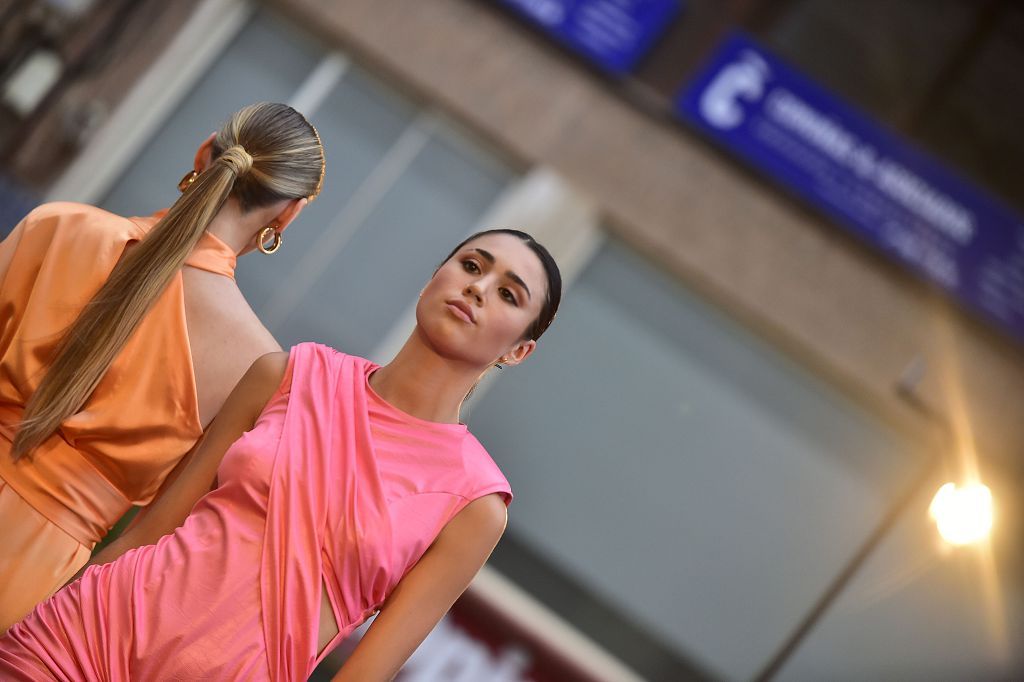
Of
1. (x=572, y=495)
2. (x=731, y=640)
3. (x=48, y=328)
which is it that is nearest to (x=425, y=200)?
(x=572, y=495)

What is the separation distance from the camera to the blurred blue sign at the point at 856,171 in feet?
23.9

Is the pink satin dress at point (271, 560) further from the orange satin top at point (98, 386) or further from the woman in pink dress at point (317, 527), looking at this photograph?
the orange satin top at point (98, 386)

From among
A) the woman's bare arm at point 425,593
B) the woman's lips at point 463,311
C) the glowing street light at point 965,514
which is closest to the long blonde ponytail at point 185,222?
the woman's lips at point 463,311

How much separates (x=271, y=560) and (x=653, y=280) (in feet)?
20.5

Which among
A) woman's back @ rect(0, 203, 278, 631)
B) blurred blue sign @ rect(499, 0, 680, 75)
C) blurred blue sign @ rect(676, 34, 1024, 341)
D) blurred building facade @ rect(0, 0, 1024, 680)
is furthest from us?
blurred blue sign @ rect(499, 0, 680, 75)

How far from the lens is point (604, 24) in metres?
7.64

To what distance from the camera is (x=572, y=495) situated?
6875 millimetres

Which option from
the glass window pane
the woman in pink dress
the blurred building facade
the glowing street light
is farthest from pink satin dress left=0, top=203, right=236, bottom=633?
the glass window pane

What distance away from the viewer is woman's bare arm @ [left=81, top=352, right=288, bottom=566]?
4.79ft

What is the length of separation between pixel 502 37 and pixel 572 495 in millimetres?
2989

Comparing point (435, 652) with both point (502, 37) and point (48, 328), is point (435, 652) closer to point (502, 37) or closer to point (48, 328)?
point (48, 328)

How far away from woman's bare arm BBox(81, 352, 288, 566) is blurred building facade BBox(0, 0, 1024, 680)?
5116 mm

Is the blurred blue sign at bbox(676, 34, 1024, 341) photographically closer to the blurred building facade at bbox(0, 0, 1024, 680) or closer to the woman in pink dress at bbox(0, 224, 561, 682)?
the blurred building facade at bbox(0, 0, 1024, 680)

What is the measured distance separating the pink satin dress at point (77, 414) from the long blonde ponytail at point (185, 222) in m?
0.06
